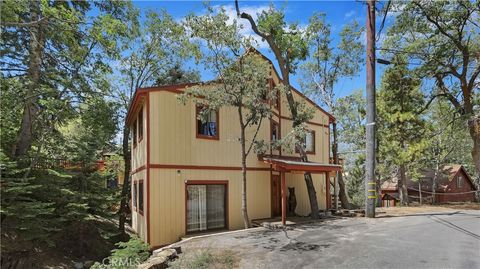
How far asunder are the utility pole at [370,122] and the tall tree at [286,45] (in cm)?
230

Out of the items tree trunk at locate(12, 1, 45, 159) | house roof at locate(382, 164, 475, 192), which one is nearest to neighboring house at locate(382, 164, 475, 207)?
house roof at locate(382, 164, 475, 192)

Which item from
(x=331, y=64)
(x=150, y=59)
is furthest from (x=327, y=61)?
(x=150, y=59)

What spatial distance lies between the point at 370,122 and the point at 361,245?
6924 millimetres

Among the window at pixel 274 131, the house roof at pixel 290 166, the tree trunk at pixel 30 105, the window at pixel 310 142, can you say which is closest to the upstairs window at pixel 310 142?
the window at pixel 310 142

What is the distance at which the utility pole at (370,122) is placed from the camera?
47.8 feet

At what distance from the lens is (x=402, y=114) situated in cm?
2095

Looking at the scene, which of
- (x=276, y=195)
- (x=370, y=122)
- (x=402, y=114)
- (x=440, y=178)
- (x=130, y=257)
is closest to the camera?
(x=130, y=257)

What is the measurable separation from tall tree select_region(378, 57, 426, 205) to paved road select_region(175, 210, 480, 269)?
8354 mm

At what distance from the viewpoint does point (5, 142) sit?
12.5m

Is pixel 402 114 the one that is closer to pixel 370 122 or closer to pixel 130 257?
pixel 370 122

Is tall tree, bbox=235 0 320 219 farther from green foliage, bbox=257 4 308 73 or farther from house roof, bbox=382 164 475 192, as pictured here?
house roof, bbox=382 164 475 192

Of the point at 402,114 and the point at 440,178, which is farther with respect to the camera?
the point at 440,178

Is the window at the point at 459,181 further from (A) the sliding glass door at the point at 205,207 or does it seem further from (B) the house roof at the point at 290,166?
(A) the sliding glass door at the point at 205,207

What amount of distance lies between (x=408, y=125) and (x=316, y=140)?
6.88m
